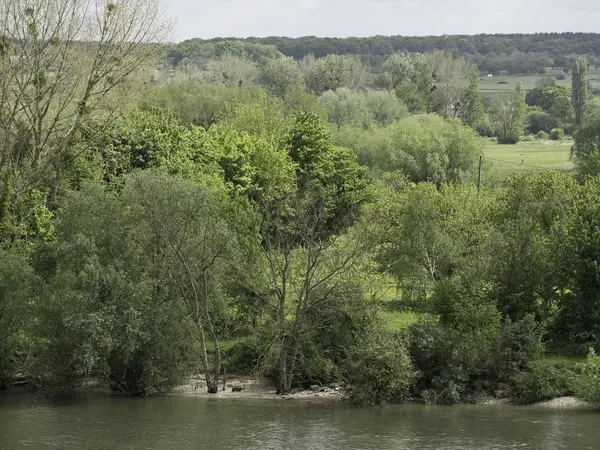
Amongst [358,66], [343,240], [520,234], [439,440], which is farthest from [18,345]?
[358,66]

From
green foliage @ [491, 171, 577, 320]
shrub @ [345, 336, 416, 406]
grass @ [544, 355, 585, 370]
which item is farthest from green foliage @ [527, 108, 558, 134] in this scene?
shrub @ [345, 336, 416, 406]

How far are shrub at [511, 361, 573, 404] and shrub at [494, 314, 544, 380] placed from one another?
621 millimetres

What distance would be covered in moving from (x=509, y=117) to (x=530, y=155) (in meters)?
31.9

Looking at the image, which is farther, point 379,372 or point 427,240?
point 427,240

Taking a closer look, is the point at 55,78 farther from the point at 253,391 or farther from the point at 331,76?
the point at 331,76

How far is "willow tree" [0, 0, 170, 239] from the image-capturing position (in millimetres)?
57219

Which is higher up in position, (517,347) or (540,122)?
(540,122)

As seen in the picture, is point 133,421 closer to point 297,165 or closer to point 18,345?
point 18,345

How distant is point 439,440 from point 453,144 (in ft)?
188

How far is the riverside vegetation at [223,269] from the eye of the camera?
4681cm

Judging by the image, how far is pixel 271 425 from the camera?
42.3 metres

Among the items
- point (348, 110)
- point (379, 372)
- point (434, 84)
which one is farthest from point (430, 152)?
point (434, 84)

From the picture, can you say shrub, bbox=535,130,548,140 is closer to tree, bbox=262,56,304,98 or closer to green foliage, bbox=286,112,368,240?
tree, bbox=262,56,304,98

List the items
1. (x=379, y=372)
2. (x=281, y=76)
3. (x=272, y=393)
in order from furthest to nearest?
(x=281, y=76), (x=272, y=393), (x=379, y=372)
